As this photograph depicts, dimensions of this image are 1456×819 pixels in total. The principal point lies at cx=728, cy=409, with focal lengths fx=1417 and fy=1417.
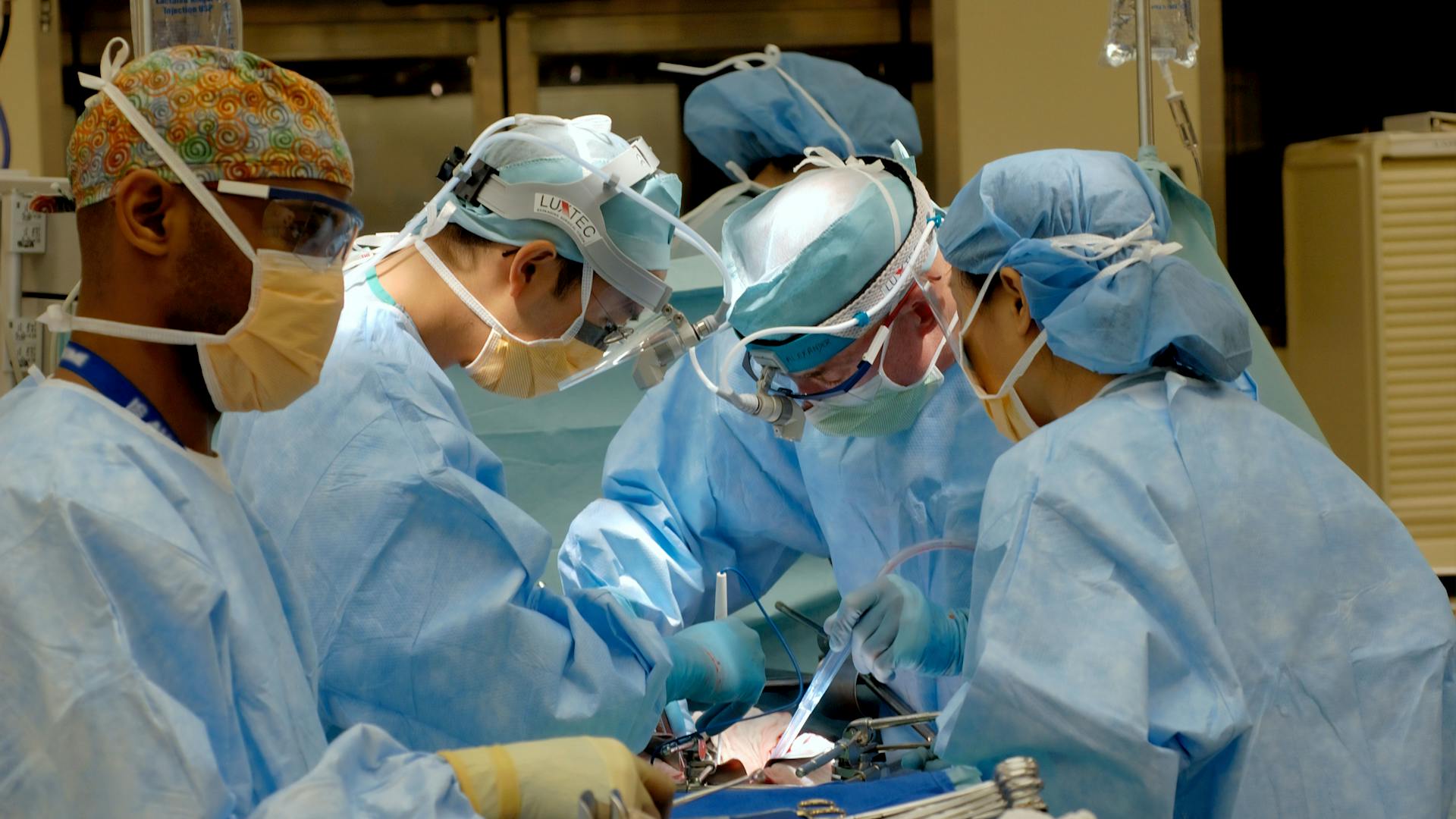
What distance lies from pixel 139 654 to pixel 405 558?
553mm

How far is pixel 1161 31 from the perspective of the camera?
2.85 meters

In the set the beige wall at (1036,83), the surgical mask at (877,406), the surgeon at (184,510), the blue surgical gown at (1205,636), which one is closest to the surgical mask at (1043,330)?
the blue surgical gown at (1205,636)

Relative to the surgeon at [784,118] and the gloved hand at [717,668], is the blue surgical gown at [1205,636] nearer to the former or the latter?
the gloved hand at [717,668]

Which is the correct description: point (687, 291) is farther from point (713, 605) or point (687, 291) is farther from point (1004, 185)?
point (1004, 185)

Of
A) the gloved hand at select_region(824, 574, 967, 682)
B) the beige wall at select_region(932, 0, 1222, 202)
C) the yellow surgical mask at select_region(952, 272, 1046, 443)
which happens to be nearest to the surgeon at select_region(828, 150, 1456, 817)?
the yellow surgical mask at select_region(952, 272, 1046, 443)

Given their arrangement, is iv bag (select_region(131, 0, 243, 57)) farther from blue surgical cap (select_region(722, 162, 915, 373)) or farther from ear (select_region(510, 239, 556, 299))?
blue surgical cap (select_region(722, 162, 915, 373))

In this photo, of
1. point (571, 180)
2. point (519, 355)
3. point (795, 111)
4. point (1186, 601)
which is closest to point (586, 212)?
point (571, 180)

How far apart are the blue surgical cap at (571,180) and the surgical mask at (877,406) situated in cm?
35

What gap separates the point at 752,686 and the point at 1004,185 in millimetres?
897

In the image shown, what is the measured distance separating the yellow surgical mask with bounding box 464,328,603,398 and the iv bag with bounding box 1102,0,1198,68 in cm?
145

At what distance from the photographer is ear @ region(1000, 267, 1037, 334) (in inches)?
66.9

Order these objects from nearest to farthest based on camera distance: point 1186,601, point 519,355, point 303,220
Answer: point 303,220 < point 1186,601 < point 519,355

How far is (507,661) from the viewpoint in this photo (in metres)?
Answer: 1.69

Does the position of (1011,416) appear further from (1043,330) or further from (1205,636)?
(1205,636)
